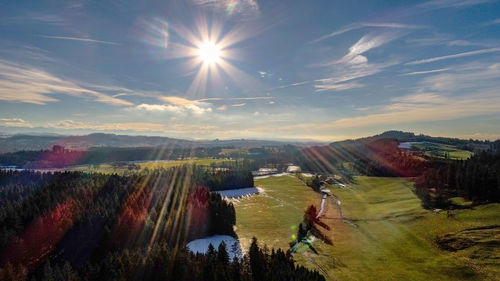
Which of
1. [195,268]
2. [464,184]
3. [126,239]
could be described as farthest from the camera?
[464,184]

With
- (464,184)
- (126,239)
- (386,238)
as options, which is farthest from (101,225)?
(464,184)

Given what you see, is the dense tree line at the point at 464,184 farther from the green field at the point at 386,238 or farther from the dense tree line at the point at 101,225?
the dense tree line at the point at 101,225

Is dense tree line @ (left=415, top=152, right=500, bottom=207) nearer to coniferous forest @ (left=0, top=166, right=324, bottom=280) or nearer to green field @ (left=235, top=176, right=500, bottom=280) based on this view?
green field @ (left=235, top=176, right=500, bottom=280)

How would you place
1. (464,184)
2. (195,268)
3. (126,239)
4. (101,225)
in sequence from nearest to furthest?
(195,268) < (126,239) < (101,225) < (464,184)

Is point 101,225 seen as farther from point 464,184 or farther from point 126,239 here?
point 464,184

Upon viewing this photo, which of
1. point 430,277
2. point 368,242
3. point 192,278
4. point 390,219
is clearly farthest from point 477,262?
point 192,278

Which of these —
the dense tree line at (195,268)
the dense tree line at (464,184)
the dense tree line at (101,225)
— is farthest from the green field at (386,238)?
the dense tree line at (101,225)
